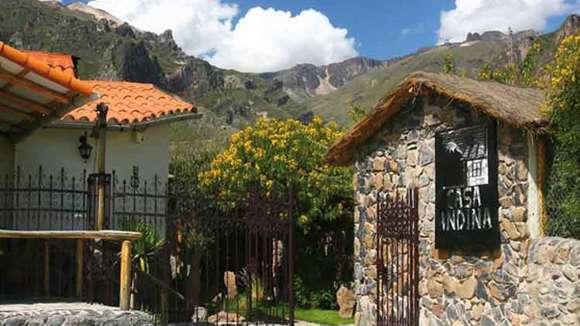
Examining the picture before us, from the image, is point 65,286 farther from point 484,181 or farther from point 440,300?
point 484,181

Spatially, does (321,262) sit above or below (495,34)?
below

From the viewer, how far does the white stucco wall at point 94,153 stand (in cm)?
1309

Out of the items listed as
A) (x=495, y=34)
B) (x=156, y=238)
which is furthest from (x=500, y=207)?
(x=495, y=34)

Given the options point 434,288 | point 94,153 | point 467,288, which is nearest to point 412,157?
point 434,288

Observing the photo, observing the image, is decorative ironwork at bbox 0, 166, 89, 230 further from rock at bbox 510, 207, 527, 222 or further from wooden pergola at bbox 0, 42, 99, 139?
rock at bbox 510, 207, 527, 222

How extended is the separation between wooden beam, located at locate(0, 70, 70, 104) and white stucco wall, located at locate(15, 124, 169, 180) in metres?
4.05

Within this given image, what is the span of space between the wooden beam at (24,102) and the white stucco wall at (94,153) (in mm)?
3019

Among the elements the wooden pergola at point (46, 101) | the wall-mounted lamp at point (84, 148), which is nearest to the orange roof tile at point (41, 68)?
the wooden pergola at point (46, 101)

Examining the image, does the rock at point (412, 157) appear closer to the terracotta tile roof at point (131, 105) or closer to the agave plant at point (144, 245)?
the agave plant at point (144, 245)

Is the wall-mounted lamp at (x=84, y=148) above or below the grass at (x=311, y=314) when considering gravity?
above

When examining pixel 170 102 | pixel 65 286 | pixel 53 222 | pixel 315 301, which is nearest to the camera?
pixel 65 286

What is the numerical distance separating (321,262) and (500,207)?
8252 mm

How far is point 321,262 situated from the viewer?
1695 cm

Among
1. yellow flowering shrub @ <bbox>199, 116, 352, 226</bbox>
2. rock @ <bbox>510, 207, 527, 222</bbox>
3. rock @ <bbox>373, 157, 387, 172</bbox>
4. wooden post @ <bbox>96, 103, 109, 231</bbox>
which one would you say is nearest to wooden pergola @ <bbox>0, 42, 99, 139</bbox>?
wooden post @ <bbox>96, 103, 109, 231</bbox>
